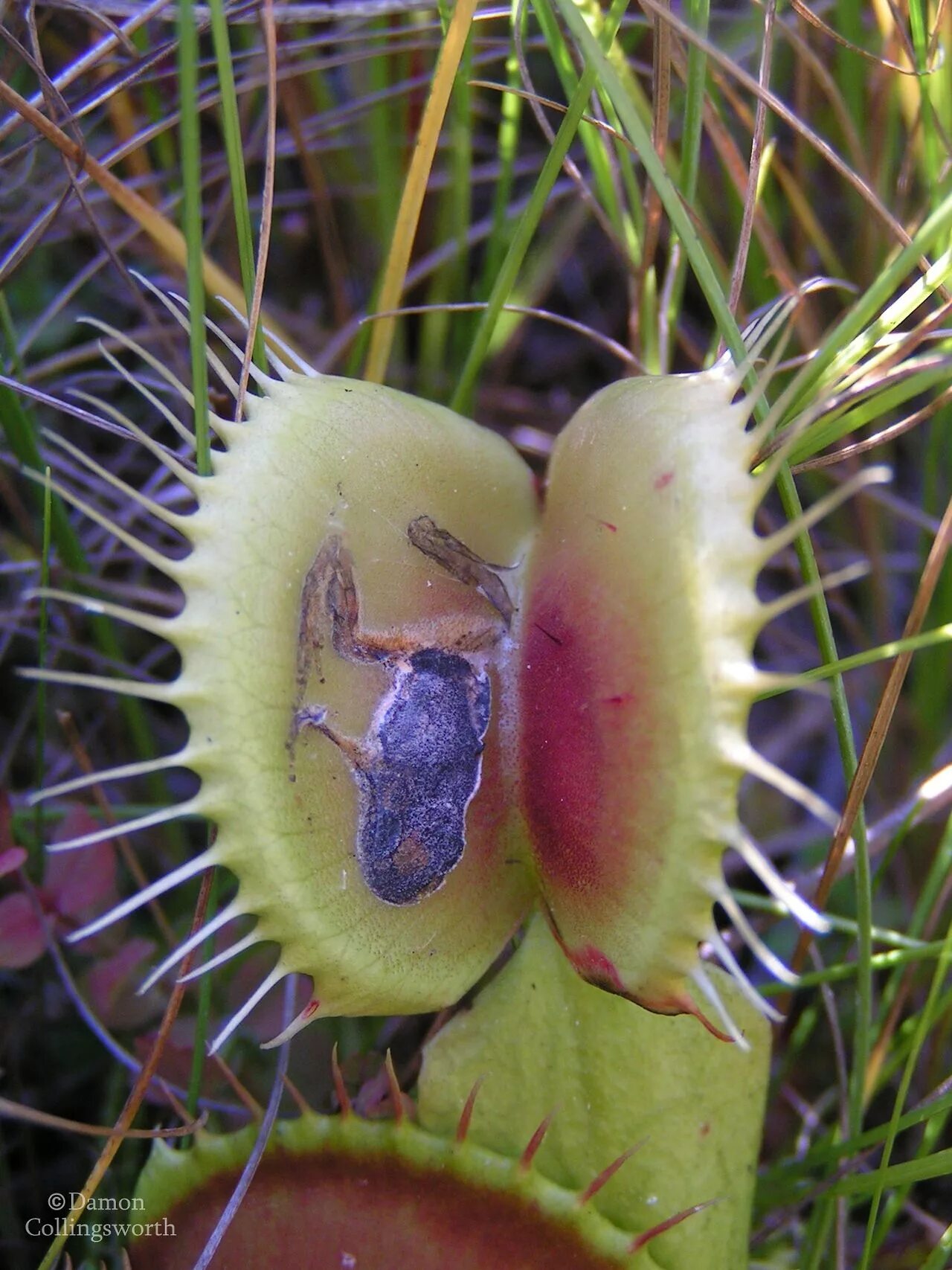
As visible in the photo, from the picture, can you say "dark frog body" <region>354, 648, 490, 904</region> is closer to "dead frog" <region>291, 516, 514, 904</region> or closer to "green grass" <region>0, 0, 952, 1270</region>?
"dead frog" <region>291, 516, 514, 904</region>

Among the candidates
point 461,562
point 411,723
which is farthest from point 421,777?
point 461,562

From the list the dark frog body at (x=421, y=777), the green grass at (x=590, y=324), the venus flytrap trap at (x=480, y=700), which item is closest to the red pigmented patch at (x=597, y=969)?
the venus flytrap trap at (x=480, y=700)

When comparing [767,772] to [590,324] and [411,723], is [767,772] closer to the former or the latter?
[411,723]

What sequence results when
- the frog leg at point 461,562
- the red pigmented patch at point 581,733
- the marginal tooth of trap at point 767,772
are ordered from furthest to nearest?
the frog leg at point 461,562 < the red pigmented patch at point 581,733 < the marginal tooth of trap at point 767,772

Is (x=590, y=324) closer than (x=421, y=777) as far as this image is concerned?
No

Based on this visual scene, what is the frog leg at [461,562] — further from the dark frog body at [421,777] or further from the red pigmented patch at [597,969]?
the red pigmented patch at [597,969]

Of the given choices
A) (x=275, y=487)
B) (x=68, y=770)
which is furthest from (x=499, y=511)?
(x=68, y=770)
